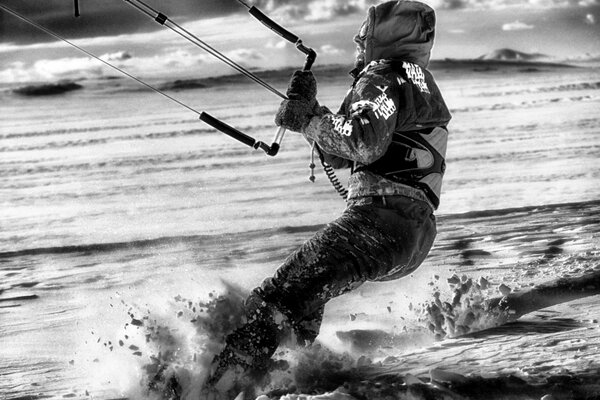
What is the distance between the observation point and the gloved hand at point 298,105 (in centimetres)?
298

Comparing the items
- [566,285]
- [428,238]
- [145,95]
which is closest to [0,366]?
[428,238]

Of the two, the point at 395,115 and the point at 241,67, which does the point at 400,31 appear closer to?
the point at 395,115

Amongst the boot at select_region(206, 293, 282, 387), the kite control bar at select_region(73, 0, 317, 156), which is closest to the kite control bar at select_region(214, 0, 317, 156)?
the kite control bar at select_region(73, 0, 317, 156)

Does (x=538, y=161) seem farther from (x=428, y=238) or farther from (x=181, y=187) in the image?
(x=428, y=238)

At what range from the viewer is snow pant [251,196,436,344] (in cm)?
296

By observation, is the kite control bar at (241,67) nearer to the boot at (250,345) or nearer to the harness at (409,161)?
the harness at (409,161)

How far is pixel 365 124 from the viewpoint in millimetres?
2836

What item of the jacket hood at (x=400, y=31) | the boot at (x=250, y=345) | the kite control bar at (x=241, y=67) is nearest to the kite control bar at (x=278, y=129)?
the kite control bar at (x=241, y=67)

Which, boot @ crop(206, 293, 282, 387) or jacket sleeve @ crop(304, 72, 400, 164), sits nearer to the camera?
jacket sleeve @ crop(304, 72, 400, 164)

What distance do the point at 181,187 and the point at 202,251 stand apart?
226cm

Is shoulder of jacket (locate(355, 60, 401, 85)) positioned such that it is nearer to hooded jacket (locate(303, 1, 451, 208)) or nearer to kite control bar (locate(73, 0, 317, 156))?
hooded jacket (locate(303, 1, 451, 208))

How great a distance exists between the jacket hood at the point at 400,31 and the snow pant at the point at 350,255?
0.52 meters

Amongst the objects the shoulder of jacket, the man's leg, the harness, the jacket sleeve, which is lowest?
the man's leg

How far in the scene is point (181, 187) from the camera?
7965 millimetres
